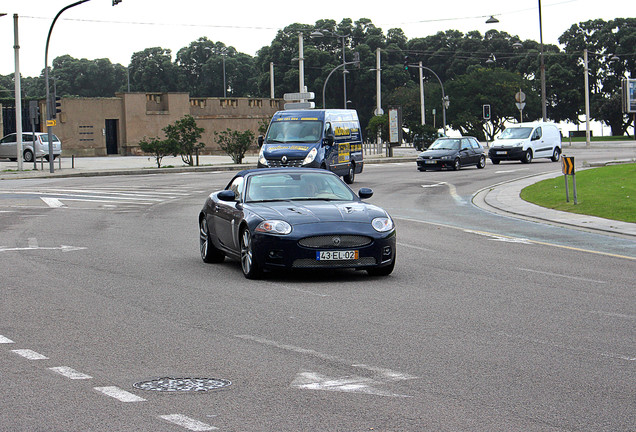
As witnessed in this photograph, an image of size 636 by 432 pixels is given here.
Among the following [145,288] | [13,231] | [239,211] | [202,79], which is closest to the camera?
[145,288]

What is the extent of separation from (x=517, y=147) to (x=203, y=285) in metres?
36.4

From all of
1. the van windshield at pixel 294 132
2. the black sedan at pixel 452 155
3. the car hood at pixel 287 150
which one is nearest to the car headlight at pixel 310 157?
the car hood at pixel 287 150

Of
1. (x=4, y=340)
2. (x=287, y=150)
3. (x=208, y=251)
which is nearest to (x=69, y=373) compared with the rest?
(x=4, y=340)

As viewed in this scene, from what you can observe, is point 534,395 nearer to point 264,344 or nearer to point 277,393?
point 277,393

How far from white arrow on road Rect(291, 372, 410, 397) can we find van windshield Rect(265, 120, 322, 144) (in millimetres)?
24889

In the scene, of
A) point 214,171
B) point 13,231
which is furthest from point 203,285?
point 214,171

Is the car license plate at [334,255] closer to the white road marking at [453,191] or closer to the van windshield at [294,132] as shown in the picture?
the white road marking at [453,191]

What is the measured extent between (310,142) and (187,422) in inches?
1022

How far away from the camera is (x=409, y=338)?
8.02m

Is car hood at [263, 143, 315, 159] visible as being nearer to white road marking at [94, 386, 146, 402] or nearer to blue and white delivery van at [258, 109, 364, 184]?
blue and white delivery van at [258, 109, 364, 184]

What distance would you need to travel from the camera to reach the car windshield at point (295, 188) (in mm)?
12633

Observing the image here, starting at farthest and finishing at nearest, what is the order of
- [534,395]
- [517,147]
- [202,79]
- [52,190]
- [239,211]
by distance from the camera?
[202,79] → [517,147] → [52,190] → [239,211] → [534,395]

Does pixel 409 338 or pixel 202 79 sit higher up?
pixel 202 79

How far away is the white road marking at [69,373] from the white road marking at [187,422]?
124 centimetres
